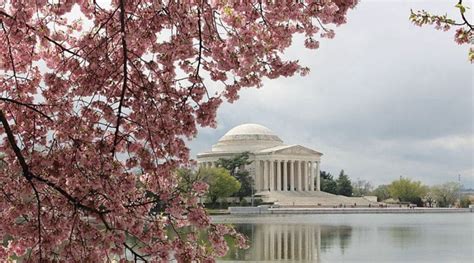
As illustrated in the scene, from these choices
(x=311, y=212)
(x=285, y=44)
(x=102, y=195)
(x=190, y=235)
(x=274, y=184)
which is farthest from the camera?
(x=274, y=184)

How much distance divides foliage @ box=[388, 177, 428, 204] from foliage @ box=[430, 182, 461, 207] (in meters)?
1.66

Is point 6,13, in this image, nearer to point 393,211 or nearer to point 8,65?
point 8,65

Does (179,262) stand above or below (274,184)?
below

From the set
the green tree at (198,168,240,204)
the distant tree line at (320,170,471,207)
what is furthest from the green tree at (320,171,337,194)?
the green tree at (198,168,240,204)

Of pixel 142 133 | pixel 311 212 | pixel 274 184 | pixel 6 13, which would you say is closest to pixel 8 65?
pixel 6 13

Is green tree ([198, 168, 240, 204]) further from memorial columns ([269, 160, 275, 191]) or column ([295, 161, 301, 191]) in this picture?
column ([295, 161, 301, 191])

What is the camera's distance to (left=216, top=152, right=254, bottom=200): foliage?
94938mm

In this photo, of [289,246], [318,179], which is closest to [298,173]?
[318,179]

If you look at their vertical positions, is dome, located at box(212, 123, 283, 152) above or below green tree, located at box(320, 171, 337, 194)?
above

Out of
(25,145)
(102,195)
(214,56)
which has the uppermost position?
(214,56)

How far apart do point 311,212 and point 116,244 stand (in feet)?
217

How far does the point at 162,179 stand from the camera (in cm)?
600

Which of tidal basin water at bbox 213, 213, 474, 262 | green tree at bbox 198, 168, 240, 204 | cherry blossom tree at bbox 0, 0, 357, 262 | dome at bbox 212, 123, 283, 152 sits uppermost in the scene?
dome at bbox 212, 123, 283, 152

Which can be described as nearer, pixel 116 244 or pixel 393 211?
pixel 116 244
